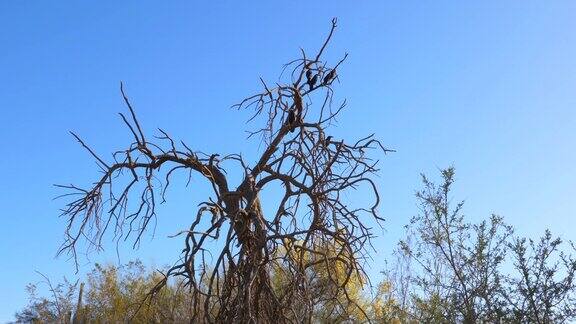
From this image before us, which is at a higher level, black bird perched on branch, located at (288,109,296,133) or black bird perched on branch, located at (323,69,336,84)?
black bird perched on branch, located at (323,69,336,84)

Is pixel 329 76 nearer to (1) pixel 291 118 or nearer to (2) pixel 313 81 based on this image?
(2) pixel 313 81

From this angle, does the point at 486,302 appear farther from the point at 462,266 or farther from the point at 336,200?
the point at 336,200

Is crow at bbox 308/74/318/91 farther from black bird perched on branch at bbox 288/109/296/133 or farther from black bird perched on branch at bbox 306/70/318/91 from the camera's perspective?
black bird perched on branch at bbox 288/109/296/133

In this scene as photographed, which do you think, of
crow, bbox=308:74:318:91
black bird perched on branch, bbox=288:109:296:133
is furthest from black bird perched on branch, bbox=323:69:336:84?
black bird perched on branch, bbox=288:109:296:133

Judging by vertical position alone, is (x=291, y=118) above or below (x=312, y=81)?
below

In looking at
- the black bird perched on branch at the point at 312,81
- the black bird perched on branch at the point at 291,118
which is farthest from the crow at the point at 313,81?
the black bird perched on branch at the point at 291,118

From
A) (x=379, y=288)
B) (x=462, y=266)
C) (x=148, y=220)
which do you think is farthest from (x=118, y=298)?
(x=148, y=220)

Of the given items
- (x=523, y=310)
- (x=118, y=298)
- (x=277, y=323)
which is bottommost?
(x=277, y=323)

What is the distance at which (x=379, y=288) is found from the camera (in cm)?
1358

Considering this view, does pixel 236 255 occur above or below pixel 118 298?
below

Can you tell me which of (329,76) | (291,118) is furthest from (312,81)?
(291,118)

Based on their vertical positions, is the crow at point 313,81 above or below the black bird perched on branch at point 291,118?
above

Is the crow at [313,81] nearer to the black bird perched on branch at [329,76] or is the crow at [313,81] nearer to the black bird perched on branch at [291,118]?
the black bird perched on branch at [329,76]

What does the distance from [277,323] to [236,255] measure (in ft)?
1.71
